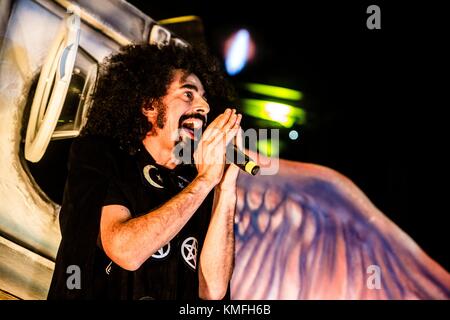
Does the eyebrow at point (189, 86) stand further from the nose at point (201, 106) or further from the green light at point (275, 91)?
the green light at point (275, 91)

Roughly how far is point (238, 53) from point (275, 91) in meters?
0.29

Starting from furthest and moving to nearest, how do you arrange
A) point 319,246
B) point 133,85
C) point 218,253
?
point 319,246 < point 133,85 < point 218,253

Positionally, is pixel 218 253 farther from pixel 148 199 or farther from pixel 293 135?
pixel 293 135

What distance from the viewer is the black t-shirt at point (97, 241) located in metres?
1.19

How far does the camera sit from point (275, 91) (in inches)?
84.7

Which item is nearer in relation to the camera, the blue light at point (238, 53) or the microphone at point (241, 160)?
the microphone at point (241, 160)

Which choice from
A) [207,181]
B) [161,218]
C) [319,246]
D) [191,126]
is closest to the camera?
[161,218]

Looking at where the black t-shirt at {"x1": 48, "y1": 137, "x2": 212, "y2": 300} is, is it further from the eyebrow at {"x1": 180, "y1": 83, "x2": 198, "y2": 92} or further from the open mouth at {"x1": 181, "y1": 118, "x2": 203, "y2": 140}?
the eyebrow at {"x1": 180, "y1": 83, "x2": 198, "y2": 92}

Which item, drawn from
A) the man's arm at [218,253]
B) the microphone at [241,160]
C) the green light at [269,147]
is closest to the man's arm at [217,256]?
the man's arm at [218,253]

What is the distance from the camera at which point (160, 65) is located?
167cm

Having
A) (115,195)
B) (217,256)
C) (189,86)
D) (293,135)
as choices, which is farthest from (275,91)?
(115,195)

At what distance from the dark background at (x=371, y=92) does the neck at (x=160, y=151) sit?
0.68 m
